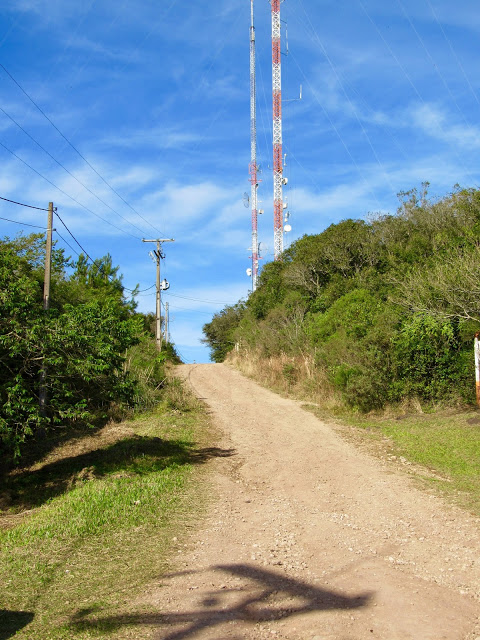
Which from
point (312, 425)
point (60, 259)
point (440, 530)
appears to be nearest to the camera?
point (440, 530)

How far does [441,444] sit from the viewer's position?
1094cm

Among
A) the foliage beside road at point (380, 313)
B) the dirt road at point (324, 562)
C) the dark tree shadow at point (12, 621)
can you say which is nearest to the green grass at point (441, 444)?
the dirt road at point (324, 562)

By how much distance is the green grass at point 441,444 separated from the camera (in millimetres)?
8258

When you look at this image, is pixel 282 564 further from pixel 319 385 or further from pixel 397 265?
pixel 397 265

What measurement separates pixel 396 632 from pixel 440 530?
8.98 feet

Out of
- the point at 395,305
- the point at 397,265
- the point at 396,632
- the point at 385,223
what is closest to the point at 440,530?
the point at 396,632

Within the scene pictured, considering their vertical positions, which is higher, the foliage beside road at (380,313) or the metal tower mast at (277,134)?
the metal tower mast at (277,134)

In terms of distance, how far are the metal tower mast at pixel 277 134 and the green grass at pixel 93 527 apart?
25395mm

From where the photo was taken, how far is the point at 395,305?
676 inches

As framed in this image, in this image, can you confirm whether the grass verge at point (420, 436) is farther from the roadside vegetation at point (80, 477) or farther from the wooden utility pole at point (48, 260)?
the wooden utility pole at point (48, 260)

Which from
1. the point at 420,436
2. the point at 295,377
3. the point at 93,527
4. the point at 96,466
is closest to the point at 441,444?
the point at 420,436

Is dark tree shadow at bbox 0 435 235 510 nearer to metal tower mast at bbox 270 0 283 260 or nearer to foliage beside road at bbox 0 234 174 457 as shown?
foliage beside road at bbox 0 234 174 457

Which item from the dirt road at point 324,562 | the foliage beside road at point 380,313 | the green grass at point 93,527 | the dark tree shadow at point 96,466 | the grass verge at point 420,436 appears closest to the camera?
the dirt road at point 324,562

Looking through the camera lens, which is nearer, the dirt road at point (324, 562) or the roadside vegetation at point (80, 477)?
the dirt road at point (324, 562)
